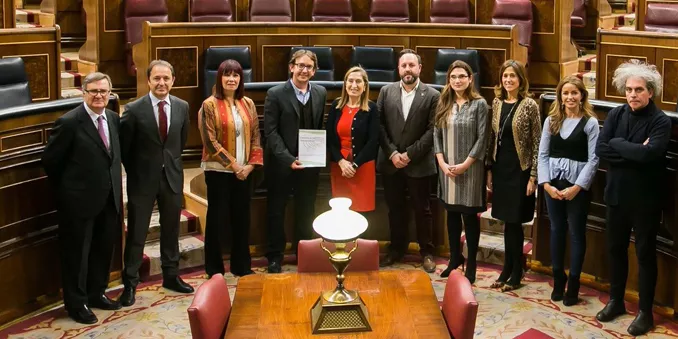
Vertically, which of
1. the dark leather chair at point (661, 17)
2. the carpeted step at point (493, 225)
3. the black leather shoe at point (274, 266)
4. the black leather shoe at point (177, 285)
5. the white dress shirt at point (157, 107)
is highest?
the dark leather chair at point (661, 17)

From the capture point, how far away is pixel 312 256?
3.73m

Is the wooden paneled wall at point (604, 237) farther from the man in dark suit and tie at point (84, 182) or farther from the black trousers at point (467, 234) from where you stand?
the man in dark suit and tie at point (84, 182)

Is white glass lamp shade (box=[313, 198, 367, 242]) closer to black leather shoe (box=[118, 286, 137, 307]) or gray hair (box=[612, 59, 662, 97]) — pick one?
gray hair (box=[612, 59, 662, 97])

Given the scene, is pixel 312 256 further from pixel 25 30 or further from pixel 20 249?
pixel 25 30

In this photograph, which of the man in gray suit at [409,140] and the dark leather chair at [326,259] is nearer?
the dark leather chair at [326,259]

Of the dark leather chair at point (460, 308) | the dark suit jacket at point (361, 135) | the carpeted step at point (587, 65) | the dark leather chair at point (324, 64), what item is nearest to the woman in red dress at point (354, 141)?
the dark suit jacket at point (361, 135)

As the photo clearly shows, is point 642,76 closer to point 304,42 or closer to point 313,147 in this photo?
point 313,147

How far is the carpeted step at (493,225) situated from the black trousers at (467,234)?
0.64 meters

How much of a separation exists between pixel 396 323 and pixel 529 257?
253 cm

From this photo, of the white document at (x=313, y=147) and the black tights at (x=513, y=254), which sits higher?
the white document at (x=313, y=147)

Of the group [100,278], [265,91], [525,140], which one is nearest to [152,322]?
[100,278]

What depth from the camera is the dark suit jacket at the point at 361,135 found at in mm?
5062

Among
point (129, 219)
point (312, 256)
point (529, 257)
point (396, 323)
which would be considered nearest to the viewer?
point (396, 323)

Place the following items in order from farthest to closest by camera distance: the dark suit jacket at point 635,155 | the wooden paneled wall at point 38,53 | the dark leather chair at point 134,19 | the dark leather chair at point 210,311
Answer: the dark leather chair at point 134,19 < the wooden paneled wall at point 38,53 < the dark suit jacket at point 635,155 < the dark leather chair at point 210,311
